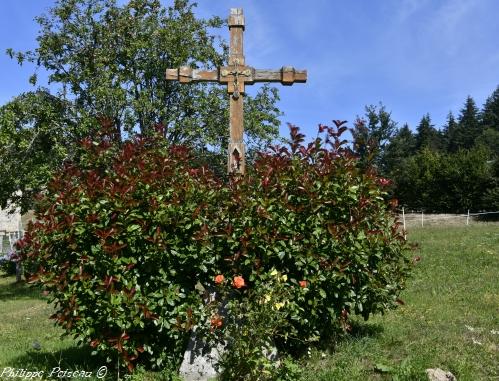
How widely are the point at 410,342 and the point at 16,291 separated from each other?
1879 cm

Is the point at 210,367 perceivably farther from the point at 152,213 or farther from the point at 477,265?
the point at 477,265

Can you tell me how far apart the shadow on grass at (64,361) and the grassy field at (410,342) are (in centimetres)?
1

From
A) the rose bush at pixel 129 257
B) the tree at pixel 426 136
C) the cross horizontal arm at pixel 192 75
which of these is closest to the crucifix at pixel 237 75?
the cross horizontal arm at pixel 192 75

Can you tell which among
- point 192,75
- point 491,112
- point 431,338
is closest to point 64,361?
point 192,75

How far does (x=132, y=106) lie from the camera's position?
17.7 metres

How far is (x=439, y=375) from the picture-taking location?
4832 millimetres

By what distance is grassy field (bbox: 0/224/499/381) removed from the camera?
5090 mm

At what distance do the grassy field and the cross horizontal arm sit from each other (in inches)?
145

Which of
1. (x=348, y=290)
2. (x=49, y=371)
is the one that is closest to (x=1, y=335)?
(x=49, y=371)

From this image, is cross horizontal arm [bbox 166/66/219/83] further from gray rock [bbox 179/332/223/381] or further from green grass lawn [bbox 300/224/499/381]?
green grass lawn [bbox 300/224/499/381]

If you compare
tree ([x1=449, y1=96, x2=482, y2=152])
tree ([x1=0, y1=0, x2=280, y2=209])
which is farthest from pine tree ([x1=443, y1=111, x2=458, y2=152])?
tree ([x1=0, y1=0, x2=280, y2=209])

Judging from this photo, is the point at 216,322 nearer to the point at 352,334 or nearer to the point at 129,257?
the point at 129,257

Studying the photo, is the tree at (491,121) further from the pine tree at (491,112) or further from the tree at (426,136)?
the tree at (426,136)

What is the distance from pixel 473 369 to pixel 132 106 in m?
14.7
